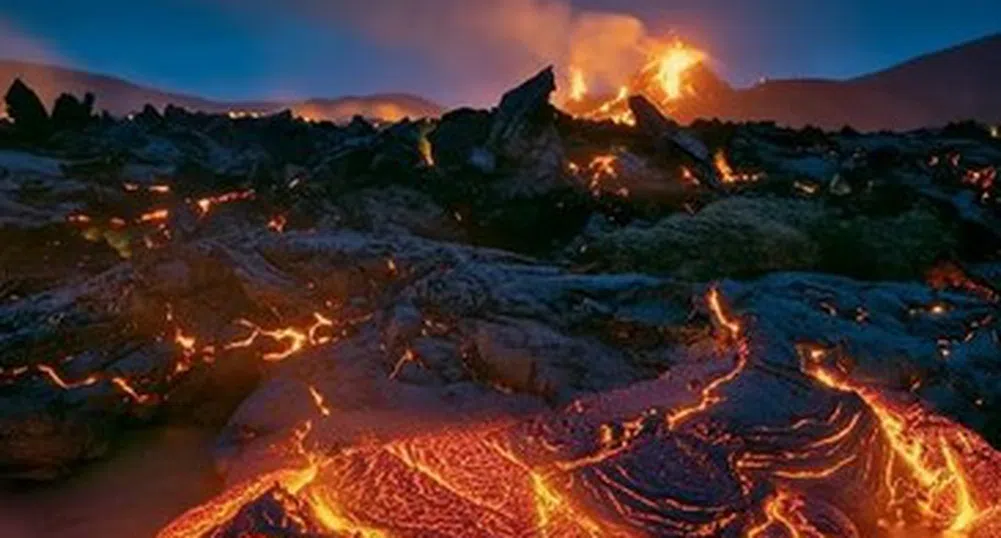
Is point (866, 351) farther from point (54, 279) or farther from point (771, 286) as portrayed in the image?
point (54, 279)

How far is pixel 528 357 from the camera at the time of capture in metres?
8.48

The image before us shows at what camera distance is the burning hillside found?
6.36 metres

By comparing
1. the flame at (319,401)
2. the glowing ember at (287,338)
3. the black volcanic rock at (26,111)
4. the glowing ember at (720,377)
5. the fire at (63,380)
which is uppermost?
the black volcanic rock at (26,111)

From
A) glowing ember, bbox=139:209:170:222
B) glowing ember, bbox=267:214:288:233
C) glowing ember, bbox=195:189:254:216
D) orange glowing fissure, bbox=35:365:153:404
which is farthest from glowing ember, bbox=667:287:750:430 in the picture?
glowing ember, bbox=139:209:170:222

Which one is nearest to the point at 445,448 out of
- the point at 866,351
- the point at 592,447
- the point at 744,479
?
the point at 592,447

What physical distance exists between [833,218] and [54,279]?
1157 centimetres

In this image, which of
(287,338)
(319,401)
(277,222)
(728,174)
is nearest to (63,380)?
(287,338)

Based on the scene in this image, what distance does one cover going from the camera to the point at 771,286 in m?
9.78

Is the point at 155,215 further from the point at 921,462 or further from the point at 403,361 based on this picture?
the point at 921,462

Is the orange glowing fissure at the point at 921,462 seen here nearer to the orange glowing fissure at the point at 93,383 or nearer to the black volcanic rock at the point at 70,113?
the orange glowing fissure at the point at 93,383

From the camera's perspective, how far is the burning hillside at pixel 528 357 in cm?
636

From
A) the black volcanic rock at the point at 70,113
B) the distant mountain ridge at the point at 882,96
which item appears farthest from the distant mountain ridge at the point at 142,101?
the black volcanic rock at the point at 70,113

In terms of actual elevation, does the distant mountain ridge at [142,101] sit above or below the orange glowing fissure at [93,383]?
above

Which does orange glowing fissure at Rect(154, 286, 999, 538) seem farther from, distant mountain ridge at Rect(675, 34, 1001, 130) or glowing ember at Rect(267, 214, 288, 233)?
distant mountain ridge at Rect(675, 34, 1001, 130)
